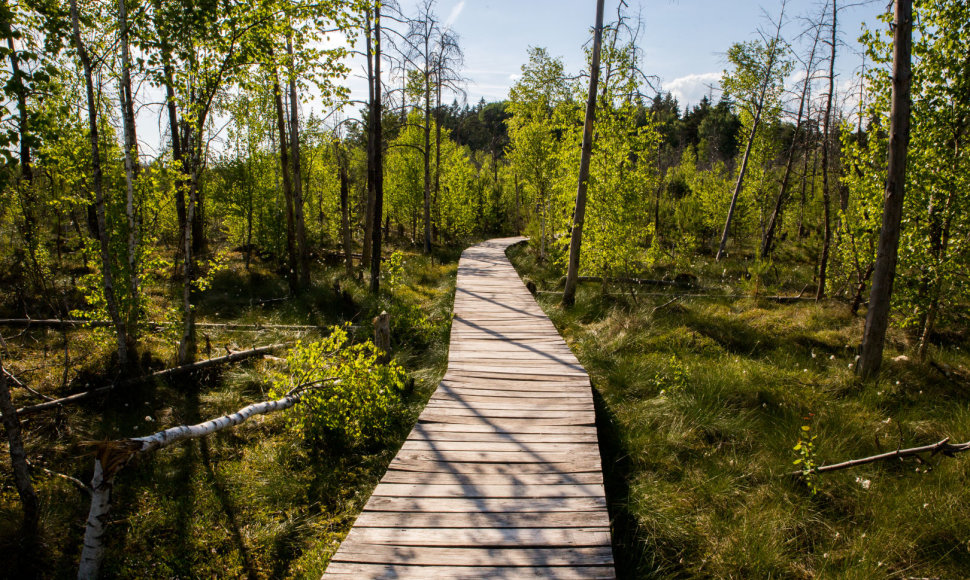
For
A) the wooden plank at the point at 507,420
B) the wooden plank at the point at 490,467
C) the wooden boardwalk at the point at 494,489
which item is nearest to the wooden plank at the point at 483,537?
the wooden boardwalk at the point at 494,489

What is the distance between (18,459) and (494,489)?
3.86 m

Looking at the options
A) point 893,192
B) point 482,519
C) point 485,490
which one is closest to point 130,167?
point 485,490

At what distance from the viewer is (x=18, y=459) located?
3408 millimetres

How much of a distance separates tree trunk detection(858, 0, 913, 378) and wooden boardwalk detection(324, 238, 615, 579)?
13.6 feet

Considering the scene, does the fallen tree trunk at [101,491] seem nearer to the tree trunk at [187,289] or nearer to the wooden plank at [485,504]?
the wooden plank at [485,504]

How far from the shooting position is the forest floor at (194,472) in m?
3.52

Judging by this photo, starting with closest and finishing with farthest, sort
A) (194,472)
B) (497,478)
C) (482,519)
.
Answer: (482,519) → (497,478) → (194,472)

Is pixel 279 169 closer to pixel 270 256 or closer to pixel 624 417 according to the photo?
pixel 270 256

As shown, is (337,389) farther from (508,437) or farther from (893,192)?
(893,192)

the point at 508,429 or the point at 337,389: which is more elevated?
the point at 337,389

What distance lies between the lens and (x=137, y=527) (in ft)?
12.6

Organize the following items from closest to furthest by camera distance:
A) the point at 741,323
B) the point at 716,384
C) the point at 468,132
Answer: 1. the point at 716,384
2. the point at 741,323
3. the point at 468,132

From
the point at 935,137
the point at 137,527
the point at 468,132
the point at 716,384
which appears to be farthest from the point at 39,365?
the point at 468,132

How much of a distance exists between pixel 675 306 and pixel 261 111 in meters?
14.9
